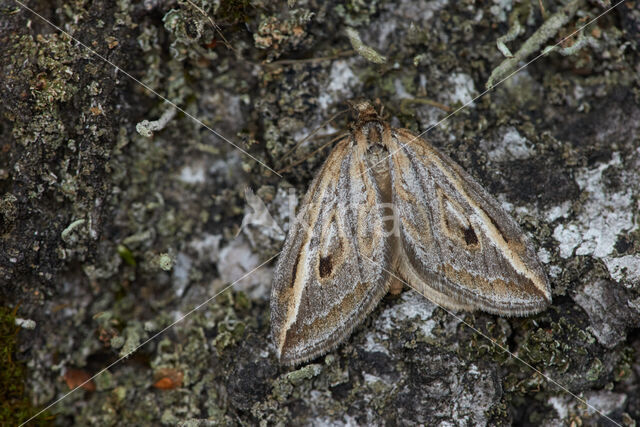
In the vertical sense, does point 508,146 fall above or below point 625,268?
above

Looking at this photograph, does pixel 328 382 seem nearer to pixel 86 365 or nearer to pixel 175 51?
pixel 86 365

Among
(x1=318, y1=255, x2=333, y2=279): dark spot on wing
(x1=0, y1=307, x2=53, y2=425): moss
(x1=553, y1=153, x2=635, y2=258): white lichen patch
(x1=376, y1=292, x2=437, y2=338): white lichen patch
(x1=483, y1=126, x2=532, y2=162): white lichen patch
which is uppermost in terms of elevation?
(x1=483, y1=126, x2=532, y2=162): white lichen patch

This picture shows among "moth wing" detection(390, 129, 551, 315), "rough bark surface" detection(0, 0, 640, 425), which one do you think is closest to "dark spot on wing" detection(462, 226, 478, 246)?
"moth wing" detection(390, 129, 551, 315)

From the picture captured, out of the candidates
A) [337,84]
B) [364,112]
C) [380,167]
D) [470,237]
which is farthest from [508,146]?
[337,84]

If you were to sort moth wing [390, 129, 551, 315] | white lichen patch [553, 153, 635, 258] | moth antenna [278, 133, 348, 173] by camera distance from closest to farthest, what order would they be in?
moth wing [390, 129, 551, 315], white lichen patch [553, 153, 635, 258], moth antenna [278, 133, 348, 173]

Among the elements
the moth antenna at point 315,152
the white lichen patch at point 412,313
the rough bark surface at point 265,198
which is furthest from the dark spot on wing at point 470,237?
the moth antenna at point 315,152

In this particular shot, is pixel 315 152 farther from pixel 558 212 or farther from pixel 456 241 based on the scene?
pixel 558 212

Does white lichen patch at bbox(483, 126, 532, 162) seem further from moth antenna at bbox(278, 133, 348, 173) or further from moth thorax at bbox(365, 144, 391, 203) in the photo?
moth antenna at bbox(278, 133, 348, 173)
